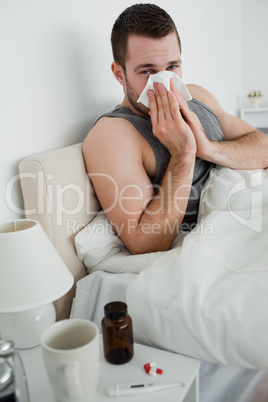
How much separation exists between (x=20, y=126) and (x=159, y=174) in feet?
1.48

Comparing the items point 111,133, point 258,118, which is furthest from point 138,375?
point 258,118

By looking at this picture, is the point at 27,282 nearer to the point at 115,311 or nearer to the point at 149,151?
the point at 115,311

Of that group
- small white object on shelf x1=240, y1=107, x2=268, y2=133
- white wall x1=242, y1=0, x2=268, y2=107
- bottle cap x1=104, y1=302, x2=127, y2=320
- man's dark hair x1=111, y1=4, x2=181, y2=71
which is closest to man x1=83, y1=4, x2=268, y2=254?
man's dark hair x1=111, y1=4, x2=181, y2=71

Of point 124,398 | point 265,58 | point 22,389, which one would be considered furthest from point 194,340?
point 265,58

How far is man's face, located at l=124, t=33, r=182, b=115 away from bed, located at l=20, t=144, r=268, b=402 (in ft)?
0.99

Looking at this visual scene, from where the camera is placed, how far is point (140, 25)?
119 centimetres

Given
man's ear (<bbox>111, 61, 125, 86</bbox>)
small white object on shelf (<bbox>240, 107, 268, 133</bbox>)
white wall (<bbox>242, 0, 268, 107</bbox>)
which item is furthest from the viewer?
small white object on shelf (<bbox>240, 107, 268, 133</bbox>)

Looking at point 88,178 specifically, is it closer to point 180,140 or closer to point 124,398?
point 180,140

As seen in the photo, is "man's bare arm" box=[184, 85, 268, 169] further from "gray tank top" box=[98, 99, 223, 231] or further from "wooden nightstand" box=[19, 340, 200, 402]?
"wooden nightstand" box=[19, 340, 200, 402]

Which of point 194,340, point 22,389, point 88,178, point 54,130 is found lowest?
point 194,340

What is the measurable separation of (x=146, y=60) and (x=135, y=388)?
3.13ft

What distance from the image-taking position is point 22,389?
560 mm

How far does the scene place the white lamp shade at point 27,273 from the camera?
658 millimetres

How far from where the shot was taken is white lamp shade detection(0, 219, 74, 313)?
25.9 inches
